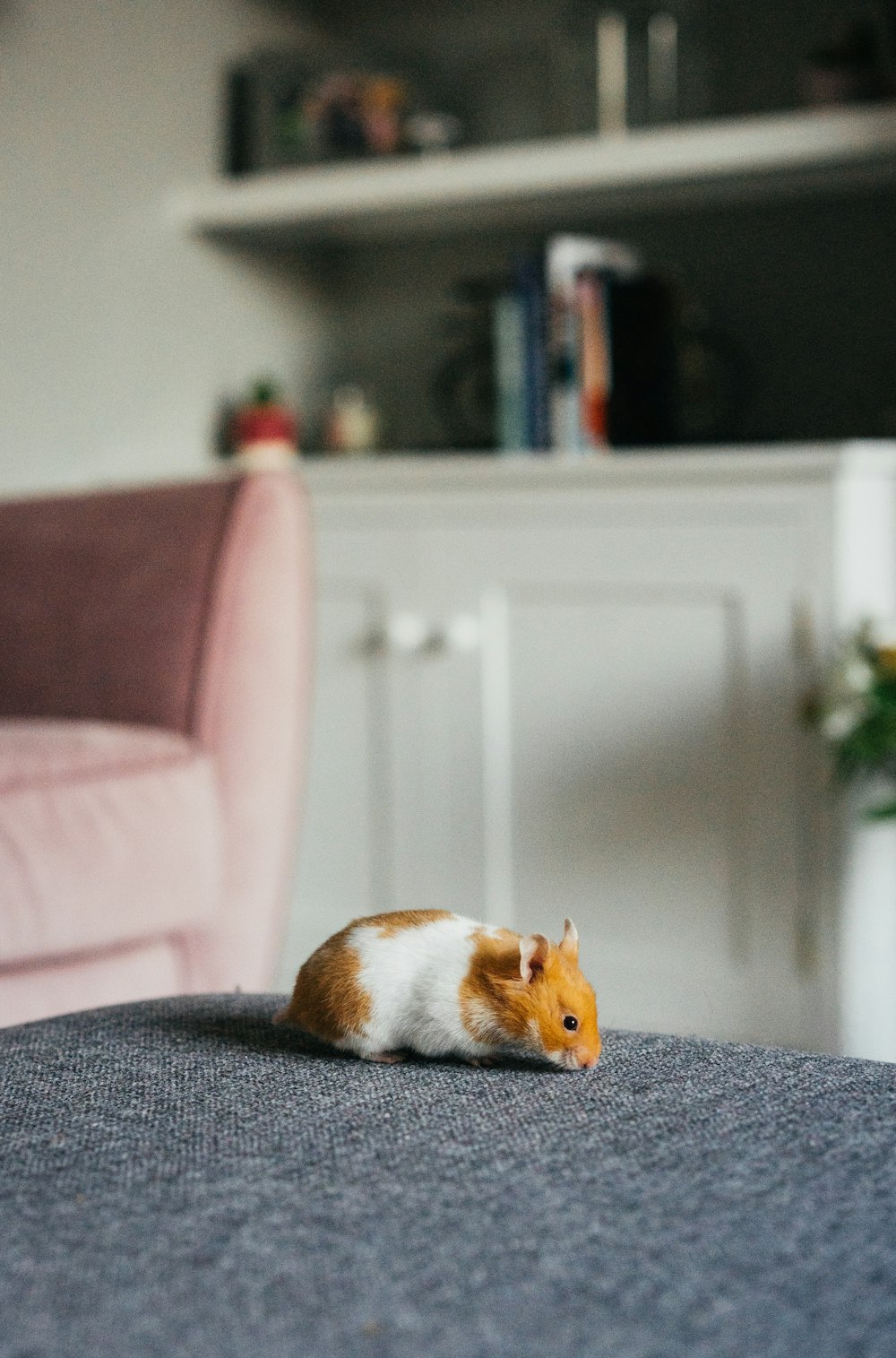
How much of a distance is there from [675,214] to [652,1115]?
2038 mm

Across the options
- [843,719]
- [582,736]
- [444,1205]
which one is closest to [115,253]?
[582,736]

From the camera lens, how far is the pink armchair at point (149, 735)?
1328mm

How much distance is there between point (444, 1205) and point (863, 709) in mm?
1324

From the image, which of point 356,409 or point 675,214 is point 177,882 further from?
point 675,214

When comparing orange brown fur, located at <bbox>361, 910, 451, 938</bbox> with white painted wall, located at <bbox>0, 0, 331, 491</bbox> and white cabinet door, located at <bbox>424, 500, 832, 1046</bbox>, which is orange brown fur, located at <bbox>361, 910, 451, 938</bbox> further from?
white painted wall, located at <bbox>0, 0, 331, 491</bbox>

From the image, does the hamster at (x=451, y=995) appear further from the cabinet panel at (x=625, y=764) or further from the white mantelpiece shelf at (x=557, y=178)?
the white mantelpiece shelf at (x=557, y=178)

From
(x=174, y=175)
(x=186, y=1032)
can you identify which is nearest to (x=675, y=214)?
(x=174, y=175)

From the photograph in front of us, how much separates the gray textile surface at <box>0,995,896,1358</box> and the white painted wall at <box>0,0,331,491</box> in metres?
1.61

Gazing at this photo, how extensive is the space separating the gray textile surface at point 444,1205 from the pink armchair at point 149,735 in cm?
53

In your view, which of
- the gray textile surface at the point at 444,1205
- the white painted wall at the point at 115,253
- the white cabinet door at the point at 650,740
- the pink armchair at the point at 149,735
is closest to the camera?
the gray textile surface at the point at 444,1205

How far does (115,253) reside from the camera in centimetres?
233

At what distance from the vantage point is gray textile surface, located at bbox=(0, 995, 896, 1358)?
50 centimetres

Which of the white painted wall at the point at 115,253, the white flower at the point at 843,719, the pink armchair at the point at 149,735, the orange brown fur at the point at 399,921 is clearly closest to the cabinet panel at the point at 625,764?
the white flower at the point at 843,719

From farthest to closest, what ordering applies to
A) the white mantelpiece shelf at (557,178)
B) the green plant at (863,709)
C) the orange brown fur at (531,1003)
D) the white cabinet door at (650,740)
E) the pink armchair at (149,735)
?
the white mantelpiece shelf at (557,178) → the white cabinet door at (650,740) → the green plant at (863,709) → the pink armchair at (149,735) → the orange brown fur at (531,1003)
